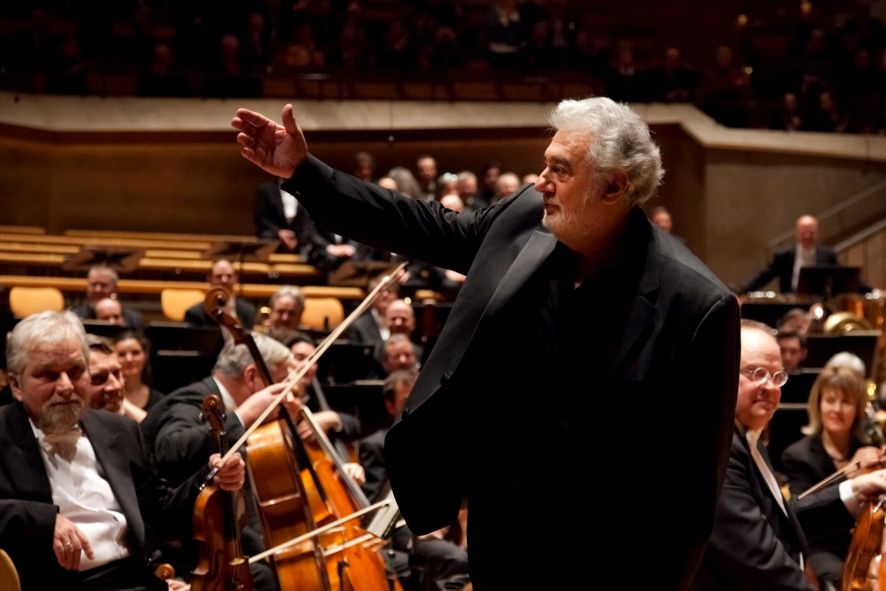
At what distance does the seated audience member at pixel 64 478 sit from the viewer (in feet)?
9.66

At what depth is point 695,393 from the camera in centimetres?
178

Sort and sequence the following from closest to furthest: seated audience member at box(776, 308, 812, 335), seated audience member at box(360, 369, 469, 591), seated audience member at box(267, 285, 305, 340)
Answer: seated audience member at box(360, 369, 469, 591) < seated audience member at box(267, 285, 305, 340) < seated audience member at box(776, 308, 812, 335)

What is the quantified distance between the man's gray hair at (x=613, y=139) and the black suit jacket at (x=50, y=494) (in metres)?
1.80

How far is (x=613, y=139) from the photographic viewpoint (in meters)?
1.83

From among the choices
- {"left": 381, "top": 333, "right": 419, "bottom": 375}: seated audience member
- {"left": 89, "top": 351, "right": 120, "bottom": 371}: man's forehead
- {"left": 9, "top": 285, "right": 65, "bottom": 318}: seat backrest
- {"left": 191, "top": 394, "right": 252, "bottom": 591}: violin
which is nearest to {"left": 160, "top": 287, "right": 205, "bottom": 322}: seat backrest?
{"left": 9, "top": 285, "right": 65, "bottom": 318}: seat backrest

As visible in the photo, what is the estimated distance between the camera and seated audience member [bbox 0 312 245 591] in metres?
2.95

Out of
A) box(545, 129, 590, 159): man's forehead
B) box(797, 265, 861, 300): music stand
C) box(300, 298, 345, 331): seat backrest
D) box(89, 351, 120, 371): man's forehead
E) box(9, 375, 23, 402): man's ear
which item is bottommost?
box(300, 298, 345, 331): seat backrest

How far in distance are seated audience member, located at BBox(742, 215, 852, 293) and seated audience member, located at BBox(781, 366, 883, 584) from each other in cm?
500

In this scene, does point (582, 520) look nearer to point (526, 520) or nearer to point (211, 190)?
point (526, 520)

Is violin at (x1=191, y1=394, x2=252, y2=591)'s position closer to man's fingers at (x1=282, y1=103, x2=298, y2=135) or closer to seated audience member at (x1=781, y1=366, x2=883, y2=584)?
man's fingers at (x1=282, y1=103, x2=298, y2=135)

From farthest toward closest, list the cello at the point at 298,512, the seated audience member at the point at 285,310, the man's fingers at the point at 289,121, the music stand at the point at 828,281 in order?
the music stand at the point at 828,281 < the seated audience member at the point at 285,310 < the cello at the point at 298,512 < the man's fingers at the point at 289,121

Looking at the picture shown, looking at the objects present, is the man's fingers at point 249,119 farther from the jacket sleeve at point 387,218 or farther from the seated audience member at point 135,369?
the seated audience member at point 135,369

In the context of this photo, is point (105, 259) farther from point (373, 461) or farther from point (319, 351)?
point (319, 351)

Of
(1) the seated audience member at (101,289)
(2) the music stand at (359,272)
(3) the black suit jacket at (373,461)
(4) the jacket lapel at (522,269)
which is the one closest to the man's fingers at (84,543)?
(4) the jacket lapel at (522,269)
